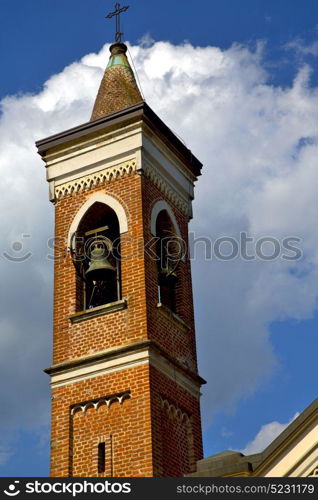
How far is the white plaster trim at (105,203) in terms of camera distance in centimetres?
2125

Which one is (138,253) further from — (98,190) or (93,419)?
(93,419)

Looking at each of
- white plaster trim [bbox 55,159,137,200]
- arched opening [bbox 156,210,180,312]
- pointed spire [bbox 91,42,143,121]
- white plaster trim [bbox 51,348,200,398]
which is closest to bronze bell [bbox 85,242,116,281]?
arched opening [bbox 156,210,180,312]

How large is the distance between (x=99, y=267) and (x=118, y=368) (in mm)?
2260

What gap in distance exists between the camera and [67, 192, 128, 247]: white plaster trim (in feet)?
69.7

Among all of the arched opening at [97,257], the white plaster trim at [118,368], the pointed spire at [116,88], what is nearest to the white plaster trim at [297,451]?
the white plaster trim at [118,368]

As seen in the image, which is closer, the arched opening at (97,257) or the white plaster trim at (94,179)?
the arched opening at (97,257)

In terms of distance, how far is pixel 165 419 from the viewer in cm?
1969

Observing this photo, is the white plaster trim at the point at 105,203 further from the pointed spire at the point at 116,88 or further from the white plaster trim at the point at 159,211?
the pointed spire at the point at 116,88

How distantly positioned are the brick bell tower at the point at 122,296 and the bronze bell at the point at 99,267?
0.08 ft

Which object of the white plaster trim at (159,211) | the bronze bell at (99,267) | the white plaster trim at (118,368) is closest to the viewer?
the white plaster trim at (118,368)

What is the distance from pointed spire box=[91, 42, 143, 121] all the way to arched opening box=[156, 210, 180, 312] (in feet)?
8.81

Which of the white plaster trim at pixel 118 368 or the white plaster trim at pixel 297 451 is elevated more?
the white plaster trim at pixel 118 368

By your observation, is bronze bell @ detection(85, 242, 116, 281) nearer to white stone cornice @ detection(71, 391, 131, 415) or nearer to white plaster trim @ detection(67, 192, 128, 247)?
white plaster trim @ detection(67, 192, 128, 247)
